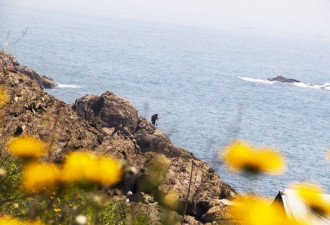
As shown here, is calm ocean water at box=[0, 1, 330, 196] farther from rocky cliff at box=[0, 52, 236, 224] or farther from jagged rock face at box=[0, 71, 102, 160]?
jagged rock face at box=[0, 71, 102, 160]

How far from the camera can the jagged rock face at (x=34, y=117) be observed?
1167 cm

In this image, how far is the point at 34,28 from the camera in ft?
560

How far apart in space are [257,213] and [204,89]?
88627 millimetres

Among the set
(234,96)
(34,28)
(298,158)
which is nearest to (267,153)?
(298,158)

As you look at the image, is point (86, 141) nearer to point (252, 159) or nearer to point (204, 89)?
point (252, 159)

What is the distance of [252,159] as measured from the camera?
2291 millimetres

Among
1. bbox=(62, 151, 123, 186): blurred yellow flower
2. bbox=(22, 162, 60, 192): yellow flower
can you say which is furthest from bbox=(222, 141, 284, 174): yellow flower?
bbox=(22, 162, 60, 192): yellow flower

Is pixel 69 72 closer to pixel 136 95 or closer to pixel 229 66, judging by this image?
pixel 136 95

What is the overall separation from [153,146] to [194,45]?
159 m

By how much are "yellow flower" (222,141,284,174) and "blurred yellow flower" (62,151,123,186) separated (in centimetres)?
54

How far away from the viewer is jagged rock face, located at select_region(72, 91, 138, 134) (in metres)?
28.4

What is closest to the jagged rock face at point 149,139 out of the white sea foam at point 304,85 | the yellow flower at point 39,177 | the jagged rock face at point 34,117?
the jagged rock face at point 34,117

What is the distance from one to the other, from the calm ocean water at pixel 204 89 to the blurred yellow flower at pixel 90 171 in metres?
0.57

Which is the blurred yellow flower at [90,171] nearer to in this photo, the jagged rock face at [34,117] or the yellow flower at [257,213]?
the yellow flower at [257,213]
